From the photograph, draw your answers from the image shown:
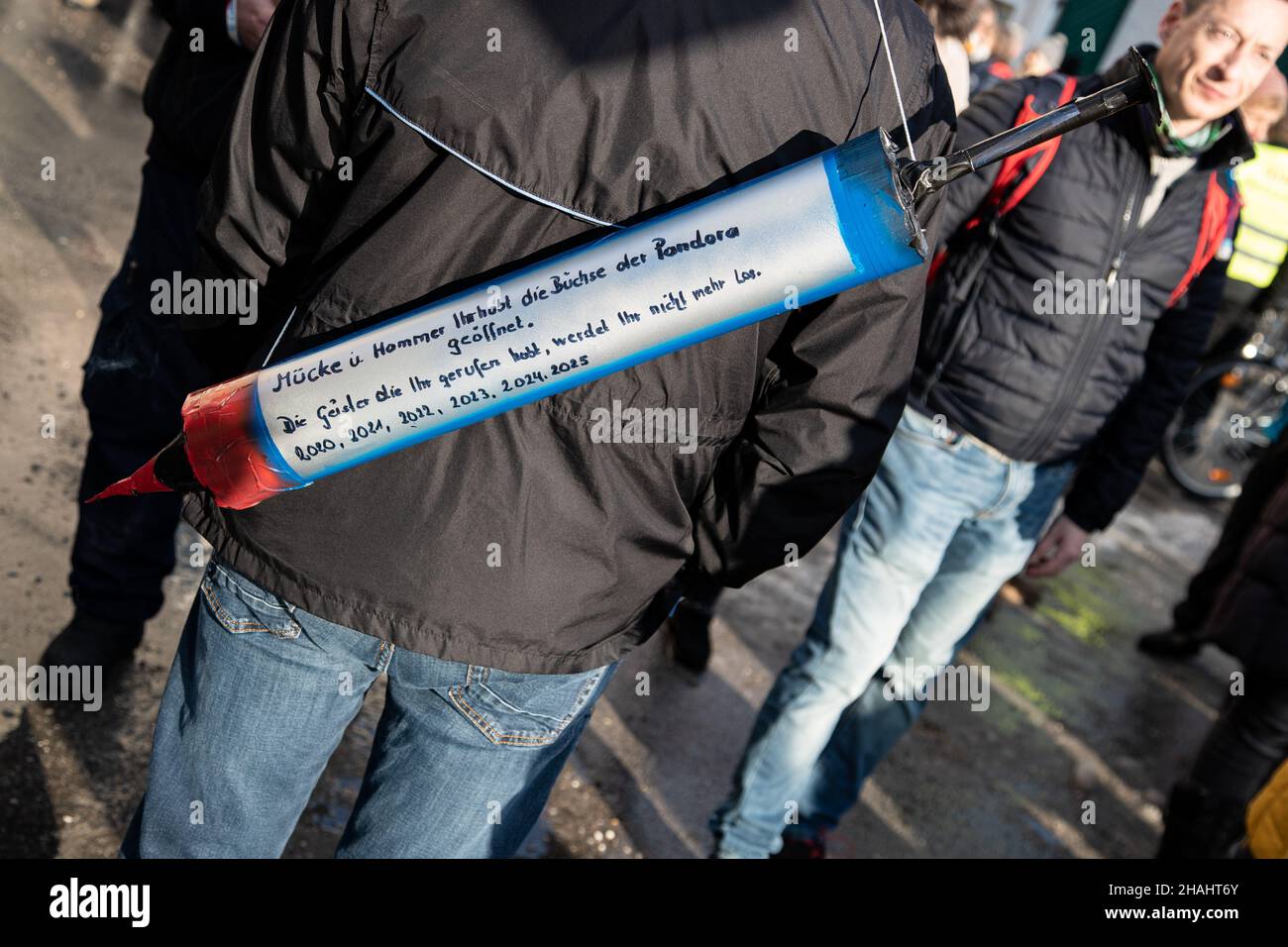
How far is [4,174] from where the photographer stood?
477 cm

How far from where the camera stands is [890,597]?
2.59m

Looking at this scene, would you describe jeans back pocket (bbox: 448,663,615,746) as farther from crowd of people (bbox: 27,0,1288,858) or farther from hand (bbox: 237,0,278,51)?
hand (bbox: 237,0,278,51)

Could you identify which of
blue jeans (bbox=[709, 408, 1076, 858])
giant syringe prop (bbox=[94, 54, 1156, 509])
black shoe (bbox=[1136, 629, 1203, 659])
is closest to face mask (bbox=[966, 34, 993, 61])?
black shoe (bbox=[1136, 629, 1203, 659])

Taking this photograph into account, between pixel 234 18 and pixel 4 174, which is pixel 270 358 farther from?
pixel 4 174

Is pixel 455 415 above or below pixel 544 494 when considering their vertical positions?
above

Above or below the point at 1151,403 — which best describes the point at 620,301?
above

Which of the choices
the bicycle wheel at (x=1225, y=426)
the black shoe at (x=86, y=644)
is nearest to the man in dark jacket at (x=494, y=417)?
the black shoe at (x=86, y=644)

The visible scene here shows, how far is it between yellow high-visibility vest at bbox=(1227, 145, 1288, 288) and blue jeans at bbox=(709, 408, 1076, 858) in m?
4.45

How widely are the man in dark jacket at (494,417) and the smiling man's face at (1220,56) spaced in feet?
3.78

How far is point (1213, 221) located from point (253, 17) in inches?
83.0

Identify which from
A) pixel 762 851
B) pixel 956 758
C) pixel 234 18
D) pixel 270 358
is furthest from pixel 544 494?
pixel 956 758

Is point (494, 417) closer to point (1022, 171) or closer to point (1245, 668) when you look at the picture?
point (1022, 171)

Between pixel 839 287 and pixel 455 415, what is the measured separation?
48 cm

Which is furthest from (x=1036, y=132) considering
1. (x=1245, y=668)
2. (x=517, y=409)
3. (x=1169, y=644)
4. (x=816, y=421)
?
(x=1169, y=644)
